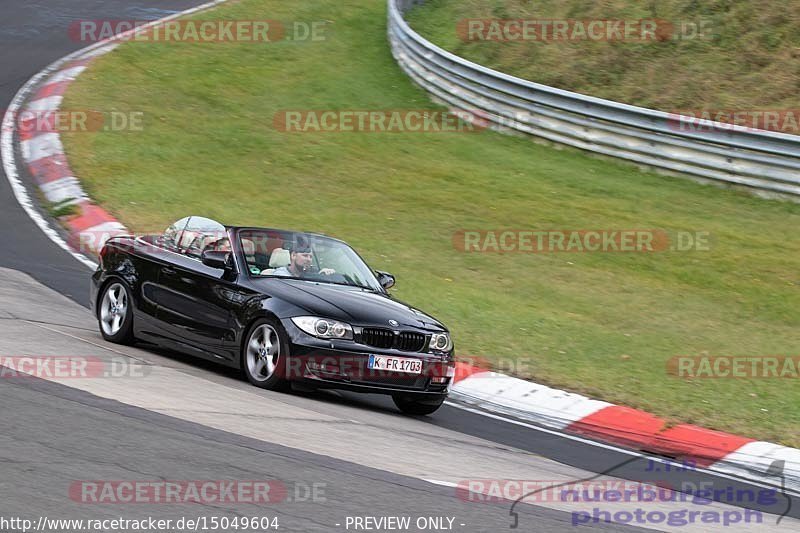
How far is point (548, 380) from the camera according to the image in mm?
10672

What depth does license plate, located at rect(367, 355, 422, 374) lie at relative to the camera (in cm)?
899

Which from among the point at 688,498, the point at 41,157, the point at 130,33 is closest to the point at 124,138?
the point at 41,157

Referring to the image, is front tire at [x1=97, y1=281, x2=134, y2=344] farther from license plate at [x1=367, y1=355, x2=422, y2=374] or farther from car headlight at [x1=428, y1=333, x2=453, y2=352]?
car headlight at [x1=428, y1=333, x2=453, y2=352]

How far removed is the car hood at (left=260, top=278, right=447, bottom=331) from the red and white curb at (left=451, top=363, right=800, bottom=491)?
3.70 ft

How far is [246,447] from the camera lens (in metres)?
6.90

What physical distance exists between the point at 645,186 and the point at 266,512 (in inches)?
532

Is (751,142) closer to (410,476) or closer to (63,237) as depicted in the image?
(63,237)

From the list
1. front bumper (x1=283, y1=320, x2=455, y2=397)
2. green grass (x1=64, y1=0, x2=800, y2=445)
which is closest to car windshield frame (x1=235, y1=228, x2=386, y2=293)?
front bumper (x1=283, y1=320, x2=455, y2=397)

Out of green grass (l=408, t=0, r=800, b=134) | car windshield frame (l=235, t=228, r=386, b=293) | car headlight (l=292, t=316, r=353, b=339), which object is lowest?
car headlight (l=292, t=316, r=353, b=339)

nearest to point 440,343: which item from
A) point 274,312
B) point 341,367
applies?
point 341,367

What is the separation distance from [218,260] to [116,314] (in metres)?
1.40

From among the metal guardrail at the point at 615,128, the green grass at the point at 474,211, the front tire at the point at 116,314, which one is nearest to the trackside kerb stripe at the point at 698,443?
the green grass at the point at 474,211

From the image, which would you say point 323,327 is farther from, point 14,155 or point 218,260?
point 14,155

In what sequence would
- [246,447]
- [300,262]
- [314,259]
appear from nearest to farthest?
1. [246,447]
2. [300,262]
3. [314,259]
